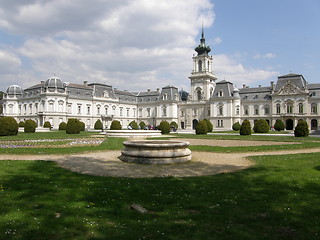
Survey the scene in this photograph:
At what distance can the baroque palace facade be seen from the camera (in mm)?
59656

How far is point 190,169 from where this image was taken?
10031 millimetres

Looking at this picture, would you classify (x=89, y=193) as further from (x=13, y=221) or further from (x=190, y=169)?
(x=190, y=169)

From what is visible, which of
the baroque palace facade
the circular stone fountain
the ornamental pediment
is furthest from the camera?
the baroque palace facade

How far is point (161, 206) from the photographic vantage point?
5.74 metres

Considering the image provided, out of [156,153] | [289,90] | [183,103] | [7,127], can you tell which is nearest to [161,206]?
[156,153]

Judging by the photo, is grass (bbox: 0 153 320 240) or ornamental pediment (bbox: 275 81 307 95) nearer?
grass (bbox: 0 153 320 240)

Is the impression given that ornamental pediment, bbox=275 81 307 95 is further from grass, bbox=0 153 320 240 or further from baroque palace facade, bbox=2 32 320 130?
grass, bbox=0 153 320 240

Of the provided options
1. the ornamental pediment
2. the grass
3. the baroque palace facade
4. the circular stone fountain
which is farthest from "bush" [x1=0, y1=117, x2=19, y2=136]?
the ornamental pediment

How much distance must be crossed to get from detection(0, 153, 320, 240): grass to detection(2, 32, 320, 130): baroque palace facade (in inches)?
2238

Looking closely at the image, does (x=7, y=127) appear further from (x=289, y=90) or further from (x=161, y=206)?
(x=289, y=90)

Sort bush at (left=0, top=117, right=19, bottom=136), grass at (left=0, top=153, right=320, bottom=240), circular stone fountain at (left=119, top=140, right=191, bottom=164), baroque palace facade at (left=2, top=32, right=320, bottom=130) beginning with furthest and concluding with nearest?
baroque palace facade at (left=2, top=32, right=320, bottom=130), bush at (left=0, top=117, right=19, bottom=136), circular stone fountain at (left=119, top=140, right=191, bottom=164), grass at (left=0, top=153, right=320, bottom=240)

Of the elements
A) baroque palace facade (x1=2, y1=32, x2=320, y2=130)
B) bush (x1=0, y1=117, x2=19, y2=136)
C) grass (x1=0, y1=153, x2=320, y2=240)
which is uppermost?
baroque palace facade (x1=2, y1=32, x2=320, y2=130)

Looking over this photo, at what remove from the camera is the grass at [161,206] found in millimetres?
4449

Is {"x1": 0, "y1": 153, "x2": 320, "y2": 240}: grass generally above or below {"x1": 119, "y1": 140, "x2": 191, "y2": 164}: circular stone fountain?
below
